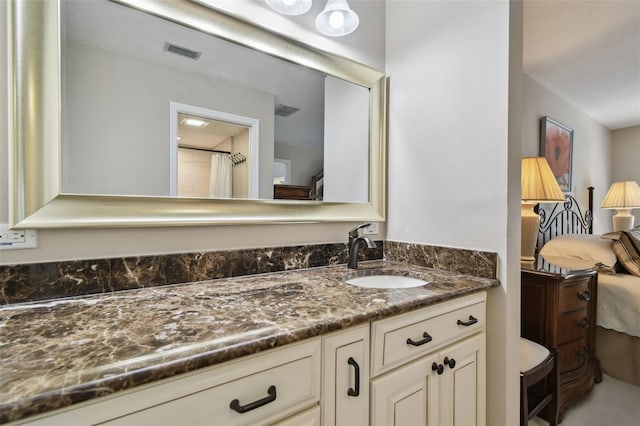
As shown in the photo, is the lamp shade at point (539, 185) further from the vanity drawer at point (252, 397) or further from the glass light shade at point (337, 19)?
the vanity drawer at point (252, 397)

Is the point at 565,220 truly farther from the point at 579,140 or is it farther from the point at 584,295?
the point at 584,295

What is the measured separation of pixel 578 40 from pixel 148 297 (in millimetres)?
3255

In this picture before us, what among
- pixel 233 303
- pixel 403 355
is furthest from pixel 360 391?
pixel 233 303

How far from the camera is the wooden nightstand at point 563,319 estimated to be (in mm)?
1681

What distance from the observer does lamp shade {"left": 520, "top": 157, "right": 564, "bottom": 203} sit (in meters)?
2.08

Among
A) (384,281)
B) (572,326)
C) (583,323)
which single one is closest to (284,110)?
(384,281)

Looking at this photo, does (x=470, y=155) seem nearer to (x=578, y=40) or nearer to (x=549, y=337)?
(x=549, y=337)

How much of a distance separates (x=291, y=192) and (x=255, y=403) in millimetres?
974

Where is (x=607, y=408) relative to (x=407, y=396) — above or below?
below

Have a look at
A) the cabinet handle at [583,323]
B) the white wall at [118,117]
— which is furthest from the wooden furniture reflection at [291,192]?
the cabinet handle at [583,323]

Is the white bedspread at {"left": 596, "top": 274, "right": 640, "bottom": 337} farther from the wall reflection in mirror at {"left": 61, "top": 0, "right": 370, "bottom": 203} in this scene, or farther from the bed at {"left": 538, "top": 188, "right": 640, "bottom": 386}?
the wall reflection in mirror at {"left": 61, "top": 0, "right": 370, "bottom": 203}

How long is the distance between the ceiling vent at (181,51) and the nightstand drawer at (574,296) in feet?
7.08

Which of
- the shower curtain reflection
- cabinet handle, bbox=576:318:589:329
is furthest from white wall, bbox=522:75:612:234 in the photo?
the shower curtain reflection

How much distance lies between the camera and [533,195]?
82.1 inches
